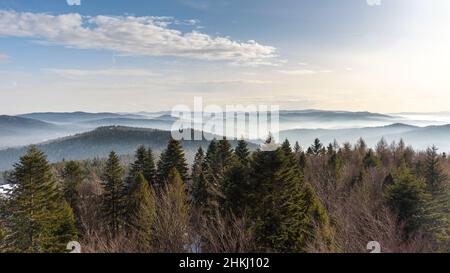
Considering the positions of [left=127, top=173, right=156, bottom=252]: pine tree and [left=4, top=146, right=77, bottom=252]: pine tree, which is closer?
[left=4, top=146, right=77, bottom=252]: pine tree

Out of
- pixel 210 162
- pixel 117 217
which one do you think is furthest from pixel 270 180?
pixel 117 217

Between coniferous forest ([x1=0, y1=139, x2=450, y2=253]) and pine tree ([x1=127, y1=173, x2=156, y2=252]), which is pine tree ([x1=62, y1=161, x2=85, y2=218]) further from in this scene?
coniferous forest ([x1=0, y1=139, x2=450, y2=253])

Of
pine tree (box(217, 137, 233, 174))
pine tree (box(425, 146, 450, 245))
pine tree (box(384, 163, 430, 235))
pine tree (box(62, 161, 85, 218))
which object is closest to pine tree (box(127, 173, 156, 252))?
pine tree (box(217, 137, 233, 174))

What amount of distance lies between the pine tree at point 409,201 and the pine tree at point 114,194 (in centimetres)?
2074

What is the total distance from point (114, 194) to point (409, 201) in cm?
2245

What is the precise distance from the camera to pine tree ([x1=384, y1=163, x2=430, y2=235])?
1773cm

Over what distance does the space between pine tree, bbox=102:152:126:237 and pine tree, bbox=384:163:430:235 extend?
68.0 feet

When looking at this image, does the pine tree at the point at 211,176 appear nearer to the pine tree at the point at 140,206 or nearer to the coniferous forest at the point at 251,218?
the coniferous forest at the point at 251,218

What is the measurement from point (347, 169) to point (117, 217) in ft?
104

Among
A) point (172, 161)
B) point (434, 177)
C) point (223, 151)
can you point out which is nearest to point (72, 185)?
point (172, 161)

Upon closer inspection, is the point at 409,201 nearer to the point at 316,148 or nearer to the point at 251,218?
the point at 251,218

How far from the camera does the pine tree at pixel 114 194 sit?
27031 millimetres

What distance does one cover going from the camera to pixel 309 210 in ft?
57.0
